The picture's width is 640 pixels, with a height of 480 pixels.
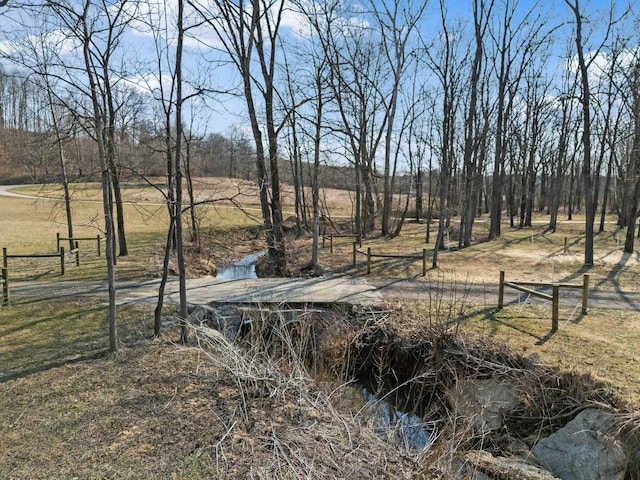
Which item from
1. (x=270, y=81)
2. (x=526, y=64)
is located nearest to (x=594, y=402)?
(x=270, y=81)

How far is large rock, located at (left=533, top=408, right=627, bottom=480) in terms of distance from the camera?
5.12 m

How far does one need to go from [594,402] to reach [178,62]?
7.65 meters

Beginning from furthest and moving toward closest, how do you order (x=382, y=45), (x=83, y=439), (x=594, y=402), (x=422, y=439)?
(x=382, y=45) → (x=422, y=439) → (x=594, y=402) → (x=83, y=439)

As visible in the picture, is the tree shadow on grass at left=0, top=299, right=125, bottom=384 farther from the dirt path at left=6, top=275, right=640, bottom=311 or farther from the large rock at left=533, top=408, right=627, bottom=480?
the large rock at left=533, top=408, right=627, bottom=480

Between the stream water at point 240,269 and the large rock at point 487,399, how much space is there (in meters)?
11.4

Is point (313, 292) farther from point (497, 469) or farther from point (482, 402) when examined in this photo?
point (497, 469)

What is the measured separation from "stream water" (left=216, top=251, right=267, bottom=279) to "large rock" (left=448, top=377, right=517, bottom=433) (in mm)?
11388

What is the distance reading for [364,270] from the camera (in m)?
14.6

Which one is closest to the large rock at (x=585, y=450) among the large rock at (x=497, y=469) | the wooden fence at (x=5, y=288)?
the large rock at (x=497, y=469)

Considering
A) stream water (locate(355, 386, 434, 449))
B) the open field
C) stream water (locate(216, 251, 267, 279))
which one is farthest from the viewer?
stream water (locate(216, 251, 267, 279))

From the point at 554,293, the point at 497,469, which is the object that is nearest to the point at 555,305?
the point at 554,293

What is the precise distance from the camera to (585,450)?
17.5 ft

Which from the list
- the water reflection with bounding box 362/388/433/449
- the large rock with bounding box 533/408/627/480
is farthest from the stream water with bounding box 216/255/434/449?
the large rock with bounding box 533/408/627/480

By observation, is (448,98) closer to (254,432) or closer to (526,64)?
(526,64)
